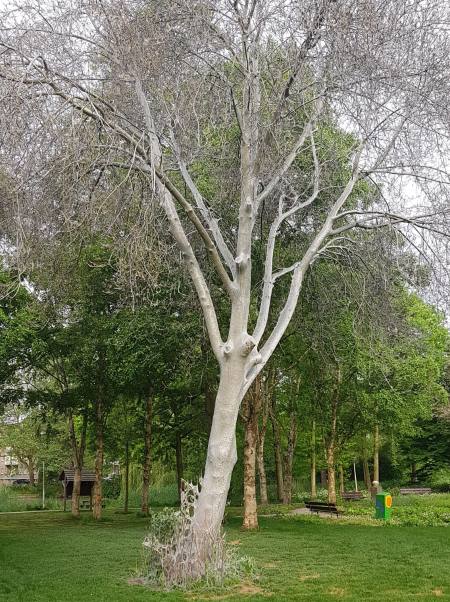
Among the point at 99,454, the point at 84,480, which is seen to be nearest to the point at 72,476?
the point at 84,480

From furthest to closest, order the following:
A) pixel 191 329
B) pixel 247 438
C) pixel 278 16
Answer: pixel 247 438
pixel 191 329
pixel 278 16

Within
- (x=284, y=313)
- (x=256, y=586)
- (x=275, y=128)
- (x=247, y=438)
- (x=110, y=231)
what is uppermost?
(x=275, y=128)

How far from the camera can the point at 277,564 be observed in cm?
1056

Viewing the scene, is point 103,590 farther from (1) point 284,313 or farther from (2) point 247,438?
(2) point 247,438

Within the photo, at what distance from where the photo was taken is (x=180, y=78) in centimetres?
1020

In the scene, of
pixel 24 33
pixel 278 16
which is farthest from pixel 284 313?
pixel 24 33

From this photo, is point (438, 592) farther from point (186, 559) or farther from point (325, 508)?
point (325, 508)

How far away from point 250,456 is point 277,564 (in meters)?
6.34

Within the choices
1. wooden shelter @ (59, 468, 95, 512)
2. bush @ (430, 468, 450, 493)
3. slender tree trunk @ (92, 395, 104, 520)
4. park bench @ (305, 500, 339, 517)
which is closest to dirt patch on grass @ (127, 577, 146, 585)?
park bench @ (305, 500, 339, 517)

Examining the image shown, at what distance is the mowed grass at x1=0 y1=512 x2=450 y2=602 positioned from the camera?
27.5ft

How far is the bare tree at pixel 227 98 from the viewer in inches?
342

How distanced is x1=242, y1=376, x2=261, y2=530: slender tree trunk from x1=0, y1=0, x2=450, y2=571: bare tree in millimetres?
7138

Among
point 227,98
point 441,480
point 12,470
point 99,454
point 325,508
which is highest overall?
point 227,98

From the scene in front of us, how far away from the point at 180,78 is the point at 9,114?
3.33 meters
